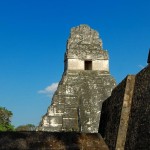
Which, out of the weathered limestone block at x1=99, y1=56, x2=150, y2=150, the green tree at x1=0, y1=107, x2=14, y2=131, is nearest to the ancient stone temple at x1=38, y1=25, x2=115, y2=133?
the green tree at x1=0, y1=107, x2=14, y2=131

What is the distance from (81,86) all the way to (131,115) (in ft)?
51.0

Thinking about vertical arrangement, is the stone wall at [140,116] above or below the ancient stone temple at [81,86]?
above

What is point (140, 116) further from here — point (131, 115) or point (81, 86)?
point (81, 86)

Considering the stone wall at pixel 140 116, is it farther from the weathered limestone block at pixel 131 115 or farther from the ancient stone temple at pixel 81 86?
the ancient stone temple at pixel 81 86

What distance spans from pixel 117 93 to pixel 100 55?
1517cm

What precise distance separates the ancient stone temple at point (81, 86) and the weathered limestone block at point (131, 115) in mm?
12703

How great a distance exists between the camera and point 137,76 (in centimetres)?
845

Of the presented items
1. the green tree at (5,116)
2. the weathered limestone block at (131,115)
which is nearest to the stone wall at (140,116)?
the weathered limestone block at (131,115)

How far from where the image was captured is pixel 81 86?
23.9 m

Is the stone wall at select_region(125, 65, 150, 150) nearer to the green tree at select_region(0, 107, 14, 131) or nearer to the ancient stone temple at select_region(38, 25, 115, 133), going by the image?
the ancient stone temple at select_region(38, 25, 115, 133)

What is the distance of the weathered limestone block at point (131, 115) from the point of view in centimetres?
737

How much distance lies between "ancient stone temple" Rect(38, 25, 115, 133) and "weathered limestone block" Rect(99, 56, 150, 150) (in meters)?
12.7

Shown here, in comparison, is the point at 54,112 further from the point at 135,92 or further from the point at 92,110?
the point at 135,92

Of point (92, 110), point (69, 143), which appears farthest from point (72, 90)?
point (69, 143)
